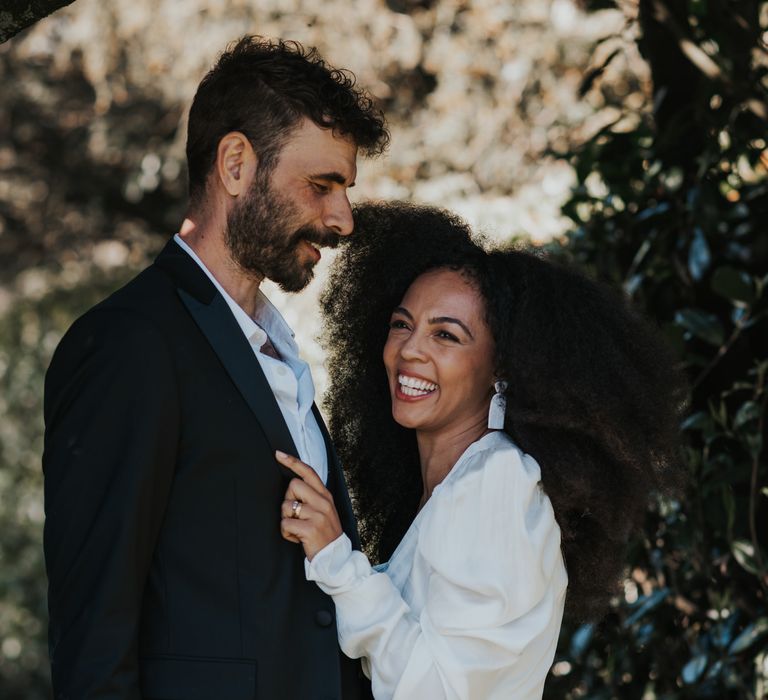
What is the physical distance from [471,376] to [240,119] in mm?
771

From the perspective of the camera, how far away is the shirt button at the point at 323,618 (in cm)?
235

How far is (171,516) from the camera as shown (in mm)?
2170

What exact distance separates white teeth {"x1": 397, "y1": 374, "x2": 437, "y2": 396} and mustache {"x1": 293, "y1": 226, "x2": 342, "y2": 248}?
1.19 ft

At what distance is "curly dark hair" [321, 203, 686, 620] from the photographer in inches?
99.8

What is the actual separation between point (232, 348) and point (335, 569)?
480 mm

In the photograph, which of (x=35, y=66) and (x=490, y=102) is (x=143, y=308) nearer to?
(x=490, y=102)

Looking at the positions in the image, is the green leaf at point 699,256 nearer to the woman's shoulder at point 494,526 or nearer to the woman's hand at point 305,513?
the woman's shoulder at point 494,526

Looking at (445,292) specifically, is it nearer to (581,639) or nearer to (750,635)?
(750,635)

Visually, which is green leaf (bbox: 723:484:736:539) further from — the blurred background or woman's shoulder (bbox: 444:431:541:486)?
woman's shoulder (bbox: 444:431:541:486)

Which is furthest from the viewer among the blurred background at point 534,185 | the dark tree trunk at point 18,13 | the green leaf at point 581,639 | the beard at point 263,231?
the green leaf at point 581,639

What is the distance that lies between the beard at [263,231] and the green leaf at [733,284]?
115cm

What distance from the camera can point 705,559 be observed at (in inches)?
132

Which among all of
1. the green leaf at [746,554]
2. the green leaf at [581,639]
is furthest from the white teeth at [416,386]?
the green leaf at [581,639]

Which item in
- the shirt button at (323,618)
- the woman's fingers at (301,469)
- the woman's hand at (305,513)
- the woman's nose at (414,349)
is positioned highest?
the woman's nose at (414,349)
